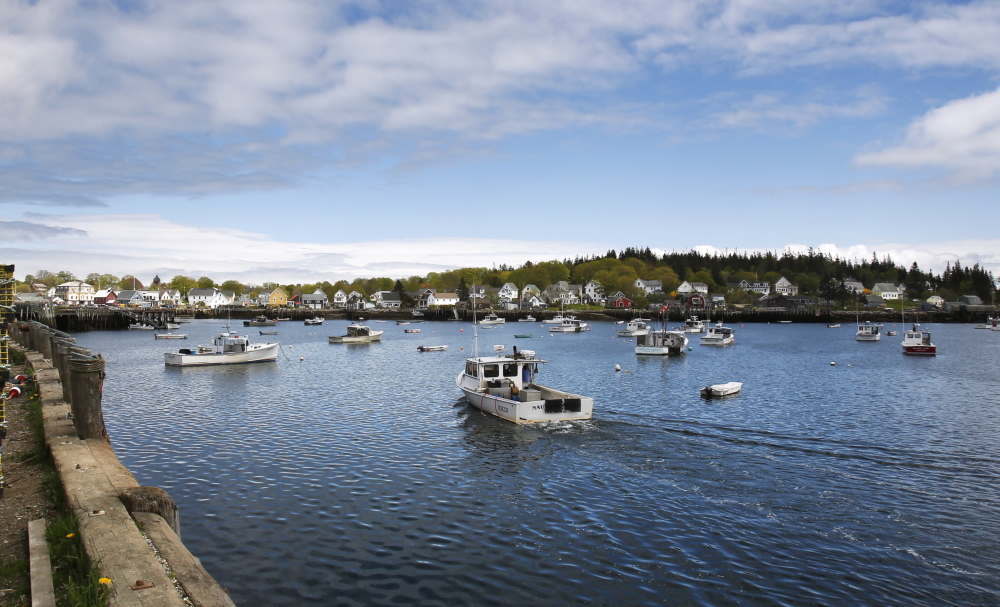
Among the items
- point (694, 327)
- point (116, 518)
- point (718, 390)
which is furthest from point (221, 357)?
point (694, 327)

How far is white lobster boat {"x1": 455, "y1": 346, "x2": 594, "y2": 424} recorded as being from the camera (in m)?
28.6

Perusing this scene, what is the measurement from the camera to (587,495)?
18.9 m

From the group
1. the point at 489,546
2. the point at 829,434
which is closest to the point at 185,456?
the point at 489,546

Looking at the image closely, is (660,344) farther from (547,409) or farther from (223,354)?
(223,354)

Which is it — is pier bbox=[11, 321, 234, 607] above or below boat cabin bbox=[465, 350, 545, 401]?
above

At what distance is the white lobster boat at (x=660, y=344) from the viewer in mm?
68000

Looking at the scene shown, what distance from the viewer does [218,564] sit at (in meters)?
13.8

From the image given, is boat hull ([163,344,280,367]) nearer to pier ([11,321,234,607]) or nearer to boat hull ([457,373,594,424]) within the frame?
boat hull ([457,373,594,424])

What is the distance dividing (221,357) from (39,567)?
52.8m

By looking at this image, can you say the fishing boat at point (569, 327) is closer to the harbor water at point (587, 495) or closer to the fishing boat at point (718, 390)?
the harbor water at point (587, 495)

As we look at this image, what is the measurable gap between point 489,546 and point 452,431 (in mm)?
13307

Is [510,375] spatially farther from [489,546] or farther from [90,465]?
[90,465]

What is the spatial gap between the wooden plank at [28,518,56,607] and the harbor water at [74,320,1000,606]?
4.02 meters

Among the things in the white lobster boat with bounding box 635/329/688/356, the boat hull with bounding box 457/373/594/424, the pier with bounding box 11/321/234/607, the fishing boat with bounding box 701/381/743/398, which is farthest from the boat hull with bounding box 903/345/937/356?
the pier with bounding box 11/321/234/607
